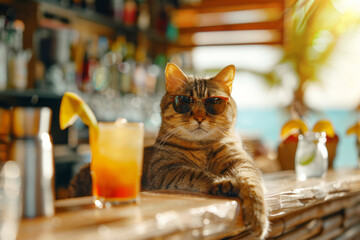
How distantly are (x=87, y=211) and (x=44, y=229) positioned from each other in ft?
0.46

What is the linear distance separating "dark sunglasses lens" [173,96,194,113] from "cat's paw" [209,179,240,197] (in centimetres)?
31

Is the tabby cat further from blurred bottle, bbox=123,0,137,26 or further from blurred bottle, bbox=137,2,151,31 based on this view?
blurred bottle, bbox=137,2,151,31

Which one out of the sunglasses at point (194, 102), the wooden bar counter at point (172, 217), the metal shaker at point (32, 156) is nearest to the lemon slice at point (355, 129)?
the wooden bar counter at point (172, 217)

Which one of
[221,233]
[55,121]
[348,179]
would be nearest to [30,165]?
[221,233]

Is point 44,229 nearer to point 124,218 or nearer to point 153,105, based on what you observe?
point 124,218

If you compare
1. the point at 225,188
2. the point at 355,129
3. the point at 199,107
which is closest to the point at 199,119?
the point at 199,107

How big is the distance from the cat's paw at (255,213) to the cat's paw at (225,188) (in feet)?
0.08

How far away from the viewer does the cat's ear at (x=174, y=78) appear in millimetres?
1290

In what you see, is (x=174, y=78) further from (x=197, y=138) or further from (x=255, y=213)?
(x=255, y=213)

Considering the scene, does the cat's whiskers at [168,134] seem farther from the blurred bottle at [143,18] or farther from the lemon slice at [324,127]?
the blurred bottle at [143,18]

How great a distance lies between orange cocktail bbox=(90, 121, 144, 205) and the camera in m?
0.77

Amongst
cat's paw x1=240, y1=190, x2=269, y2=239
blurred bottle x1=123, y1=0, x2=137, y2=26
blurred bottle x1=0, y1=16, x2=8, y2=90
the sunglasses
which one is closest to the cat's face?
the sunglasses

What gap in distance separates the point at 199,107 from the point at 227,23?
4.07 meters

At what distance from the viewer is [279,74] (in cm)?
515
